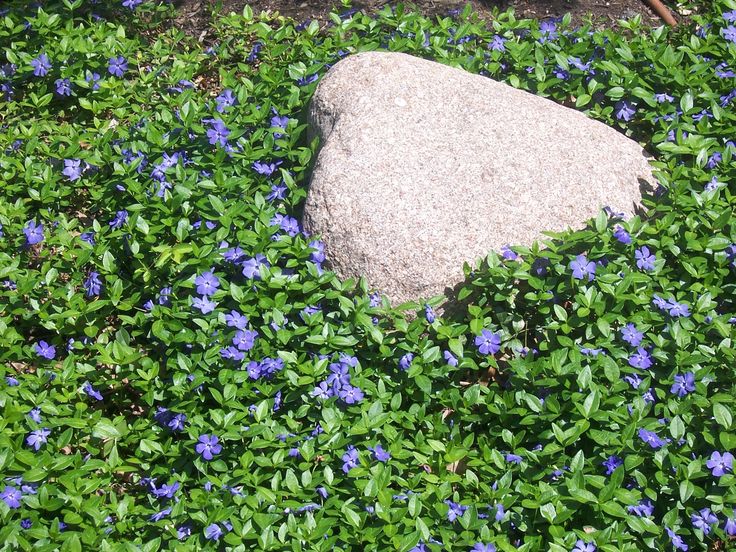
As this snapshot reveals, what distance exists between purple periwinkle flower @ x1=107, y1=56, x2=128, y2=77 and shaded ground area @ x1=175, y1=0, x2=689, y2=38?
27.9 inches

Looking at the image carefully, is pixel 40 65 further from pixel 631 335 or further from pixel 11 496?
pixel 631 335

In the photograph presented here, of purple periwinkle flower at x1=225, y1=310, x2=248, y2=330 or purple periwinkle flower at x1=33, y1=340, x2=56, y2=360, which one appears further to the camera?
purple periwinkle flower at x1=33, y1=340, x2=56, y2=360

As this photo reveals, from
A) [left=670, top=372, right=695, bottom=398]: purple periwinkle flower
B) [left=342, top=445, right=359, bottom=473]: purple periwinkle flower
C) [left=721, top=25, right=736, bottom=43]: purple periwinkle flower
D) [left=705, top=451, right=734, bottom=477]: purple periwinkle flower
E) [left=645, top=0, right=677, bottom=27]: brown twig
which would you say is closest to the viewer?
[left=705, top=451, right=734, bottom=477]: purple periwinkle flower

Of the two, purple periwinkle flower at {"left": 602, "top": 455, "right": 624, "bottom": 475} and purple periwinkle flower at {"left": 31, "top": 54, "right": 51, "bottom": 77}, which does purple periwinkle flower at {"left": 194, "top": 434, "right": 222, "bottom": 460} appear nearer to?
purple periwinkle flower at {"left": 602, "top": 455, "right": 624, "bottom": 475}

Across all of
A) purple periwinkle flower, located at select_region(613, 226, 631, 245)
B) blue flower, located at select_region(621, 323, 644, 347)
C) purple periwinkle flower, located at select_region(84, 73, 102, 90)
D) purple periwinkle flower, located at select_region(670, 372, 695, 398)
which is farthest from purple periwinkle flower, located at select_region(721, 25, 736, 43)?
purple periwinkle flower, located at select_region(84, 73, 102, 90)

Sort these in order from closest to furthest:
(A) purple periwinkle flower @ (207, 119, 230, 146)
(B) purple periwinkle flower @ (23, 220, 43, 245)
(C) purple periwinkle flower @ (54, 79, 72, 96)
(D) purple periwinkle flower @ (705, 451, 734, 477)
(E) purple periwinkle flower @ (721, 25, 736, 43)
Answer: (D) purple periwinkle flower @ (705, 451, 734, 477) < (B) purple periwinkle flower @ (23, 220, 43, 245) < (A) purple periwinkle flower @ (207, 119, 230, 146) < (E) purple periwinkle flower @ (721, 25, 736, 43) < (C) purple periwinkle flower @ (54, 79, 72, 96)

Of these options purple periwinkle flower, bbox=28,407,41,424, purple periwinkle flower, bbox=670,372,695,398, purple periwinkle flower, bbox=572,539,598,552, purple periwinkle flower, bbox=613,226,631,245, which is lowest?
purple periwinkle flower, bbox=28,407,41,424

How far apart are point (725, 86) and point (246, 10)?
9.27 feet

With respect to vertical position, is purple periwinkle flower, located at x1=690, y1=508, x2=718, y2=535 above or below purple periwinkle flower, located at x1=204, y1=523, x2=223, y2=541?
above

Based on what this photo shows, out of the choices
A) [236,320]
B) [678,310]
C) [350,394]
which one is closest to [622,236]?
[678,310]

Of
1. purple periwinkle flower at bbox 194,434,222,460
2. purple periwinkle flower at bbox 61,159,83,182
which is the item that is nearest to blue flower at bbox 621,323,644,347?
purple periwinkle flower at bbox 194,434,222,460

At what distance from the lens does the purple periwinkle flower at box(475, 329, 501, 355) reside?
3508mm

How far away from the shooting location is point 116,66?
5016 millimetres

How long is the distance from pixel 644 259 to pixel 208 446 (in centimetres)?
194
